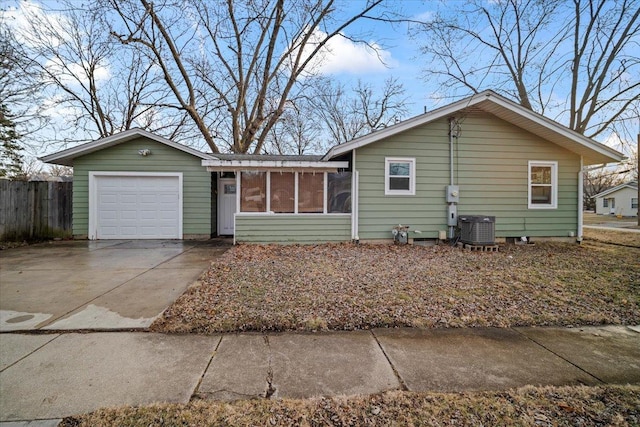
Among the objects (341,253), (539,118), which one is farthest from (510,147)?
(341,253)

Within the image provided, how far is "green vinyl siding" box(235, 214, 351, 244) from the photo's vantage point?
8320 mm

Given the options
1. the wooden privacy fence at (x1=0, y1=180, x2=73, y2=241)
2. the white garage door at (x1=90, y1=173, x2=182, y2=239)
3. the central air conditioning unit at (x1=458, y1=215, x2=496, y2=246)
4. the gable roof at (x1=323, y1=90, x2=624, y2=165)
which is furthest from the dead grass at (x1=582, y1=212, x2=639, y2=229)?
the wooden privacy fence at (x1=0, y1=180, x2=73, y2=241)

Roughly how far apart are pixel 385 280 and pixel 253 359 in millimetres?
2873

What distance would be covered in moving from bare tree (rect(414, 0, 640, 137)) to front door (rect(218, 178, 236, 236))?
10.7 meters

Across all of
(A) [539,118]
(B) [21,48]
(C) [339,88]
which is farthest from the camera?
(C) [339,88]

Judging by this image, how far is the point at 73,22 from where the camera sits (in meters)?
13.5

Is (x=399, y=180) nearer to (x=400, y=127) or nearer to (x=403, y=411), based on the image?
(x=400, y=127)

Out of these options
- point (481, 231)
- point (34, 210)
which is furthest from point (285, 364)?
point (34, 210)

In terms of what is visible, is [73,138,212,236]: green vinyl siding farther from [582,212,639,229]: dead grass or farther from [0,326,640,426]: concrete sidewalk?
[582,212,639,229]: dead grass

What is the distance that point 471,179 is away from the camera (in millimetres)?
8641

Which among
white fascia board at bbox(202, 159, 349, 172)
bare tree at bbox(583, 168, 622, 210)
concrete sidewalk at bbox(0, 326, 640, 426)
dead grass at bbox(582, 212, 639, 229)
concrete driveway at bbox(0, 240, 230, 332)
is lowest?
concrete sidewalk at bbox(0, 326, 640, 426)

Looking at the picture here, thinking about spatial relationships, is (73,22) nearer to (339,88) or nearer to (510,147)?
(339,88)

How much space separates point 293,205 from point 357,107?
1630 cm

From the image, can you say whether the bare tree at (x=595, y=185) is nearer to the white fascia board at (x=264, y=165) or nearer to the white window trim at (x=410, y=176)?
the white window trim at (x=410, y=176)
